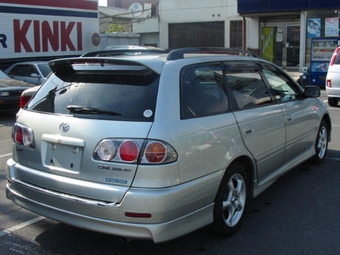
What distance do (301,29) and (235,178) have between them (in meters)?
19.0

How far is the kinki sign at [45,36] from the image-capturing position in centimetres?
1784

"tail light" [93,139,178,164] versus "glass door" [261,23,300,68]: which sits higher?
"glass door" [261,23,300,68]

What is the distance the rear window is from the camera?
11.5 ft

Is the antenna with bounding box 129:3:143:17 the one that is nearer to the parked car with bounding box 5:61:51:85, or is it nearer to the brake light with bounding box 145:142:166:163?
the parked car with bounding box 5:61:51:85

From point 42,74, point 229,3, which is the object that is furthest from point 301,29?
point 42,74

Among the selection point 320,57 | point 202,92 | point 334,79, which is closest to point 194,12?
point 320,57

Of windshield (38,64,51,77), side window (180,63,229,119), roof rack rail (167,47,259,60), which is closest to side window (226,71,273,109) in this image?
side window (180,63,229,119)

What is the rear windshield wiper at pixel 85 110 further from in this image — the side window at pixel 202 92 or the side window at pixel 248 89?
the side window at pixel 248 89

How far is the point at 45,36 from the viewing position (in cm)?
1900

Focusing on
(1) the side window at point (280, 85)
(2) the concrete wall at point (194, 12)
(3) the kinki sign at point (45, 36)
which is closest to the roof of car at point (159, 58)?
(1) the side window at point (280, 85)

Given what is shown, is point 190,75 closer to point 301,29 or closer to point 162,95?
point 162,95

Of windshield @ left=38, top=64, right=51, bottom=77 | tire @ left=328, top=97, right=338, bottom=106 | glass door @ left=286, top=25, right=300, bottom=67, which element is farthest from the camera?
glass door @ left=286, top=25, right=300, bottom=67

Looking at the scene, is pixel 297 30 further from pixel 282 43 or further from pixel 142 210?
pixel 142 210

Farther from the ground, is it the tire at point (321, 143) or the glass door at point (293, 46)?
the glass door at point (293, 46)
